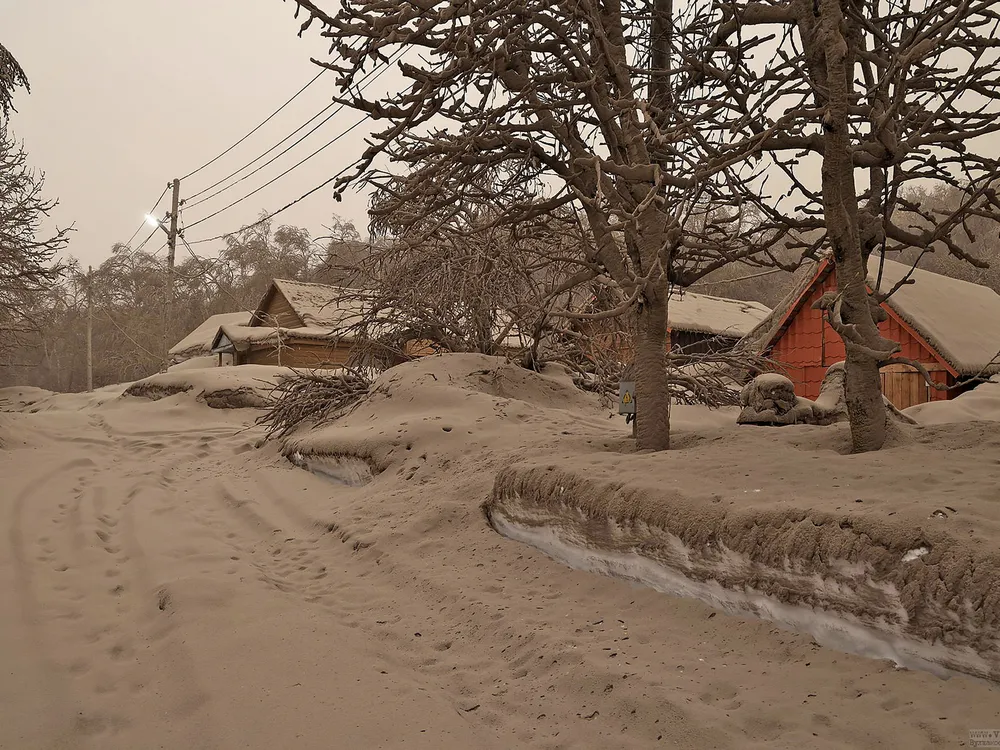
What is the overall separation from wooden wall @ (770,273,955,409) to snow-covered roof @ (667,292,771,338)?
420 cm

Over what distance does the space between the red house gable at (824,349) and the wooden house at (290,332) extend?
46.1 ft

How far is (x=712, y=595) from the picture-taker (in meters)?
3.11

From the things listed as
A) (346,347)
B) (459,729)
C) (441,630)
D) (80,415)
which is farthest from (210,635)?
(346,347)

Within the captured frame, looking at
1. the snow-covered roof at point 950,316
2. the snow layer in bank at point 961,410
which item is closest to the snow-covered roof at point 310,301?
the snow-covered roof at point 950,316

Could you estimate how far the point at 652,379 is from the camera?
5.12 m

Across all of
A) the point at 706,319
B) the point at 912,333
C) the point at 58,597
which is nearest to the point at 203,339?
the point at 706,319

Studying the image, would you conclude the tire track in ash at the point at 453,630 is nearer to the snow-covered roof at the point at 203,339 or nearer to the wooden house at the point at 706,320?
the wooden house at the point at 706,320

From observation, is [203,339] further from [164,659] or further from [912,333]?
[164,659]

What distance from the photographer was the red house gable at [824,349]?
38.7ft

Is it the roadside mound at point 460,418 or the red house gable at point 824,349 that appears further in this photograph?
the red house gable at point 824,349

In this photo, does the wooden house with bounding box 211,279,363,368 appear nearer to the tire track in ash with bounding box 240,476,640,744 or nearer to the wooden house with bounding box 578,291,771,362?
the wooden house with bounding box 578,291,771,362

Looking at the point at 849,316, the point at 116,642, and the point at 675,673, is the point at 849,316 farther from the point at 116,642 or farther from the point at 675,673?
the point at 116,642

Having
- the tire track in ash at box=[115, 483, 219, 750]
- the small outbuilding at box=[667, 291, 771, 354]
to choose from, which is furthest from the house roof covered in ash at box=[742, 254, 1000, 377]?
the tire track in ash at box=[115, 483, 219, 750]

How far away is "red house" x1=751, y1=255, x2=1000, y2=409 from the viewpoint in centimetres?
1099
